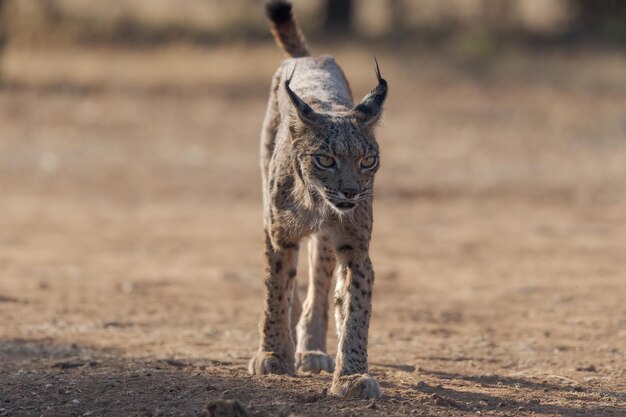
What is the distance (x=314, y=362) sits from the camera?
7.39 metres

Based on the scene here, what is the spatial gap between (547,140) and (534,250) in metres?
6.42

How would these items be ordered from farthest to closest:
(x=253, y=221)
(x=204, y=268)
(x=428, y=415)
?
(x=253, y=221) → (x=204, y=268) → (x=428, y=415)

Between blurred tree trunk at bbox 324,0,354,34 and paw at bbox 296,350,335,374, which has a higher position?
blurred tree trunk at bbox 324,0,354,34

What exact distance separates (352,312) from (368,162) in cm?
80

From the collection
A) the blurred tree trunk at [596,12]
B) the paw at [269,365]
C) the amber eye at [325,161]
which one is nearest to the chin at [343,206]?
the amber eye at [325,161]

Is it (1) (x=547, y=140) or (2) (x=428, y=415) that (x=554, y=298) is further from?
(1) (x=547, y=140)

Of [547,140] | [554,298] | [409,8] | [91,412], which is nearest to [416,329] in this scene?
[554,298]

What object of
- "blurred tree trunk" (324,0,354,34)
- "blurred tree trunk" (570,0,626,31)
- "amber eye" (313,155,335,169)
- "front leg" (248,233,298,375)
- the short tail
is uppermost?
"blurred tree trunk" (570,0,626,31)

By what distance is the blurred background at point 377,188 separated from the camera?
8.80 metres

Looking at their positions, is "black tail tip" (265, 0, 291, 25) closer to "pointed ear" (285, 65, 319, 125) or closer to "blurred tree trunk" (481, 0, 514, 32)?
"pointed ear" (285, 65, 319, 125)

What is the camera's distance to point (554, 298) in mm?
10117

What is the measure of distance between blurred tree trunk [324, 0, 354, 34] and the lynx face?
21202 mm

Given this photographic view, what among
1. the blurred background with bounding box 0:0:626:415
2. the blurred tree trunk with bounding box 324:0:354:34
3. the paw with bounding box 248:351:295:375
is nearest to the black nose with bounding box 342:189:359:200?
the blurred background with bounding box 0:0:626:415

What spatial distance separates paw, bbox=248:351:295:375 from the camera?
23.0 ft
